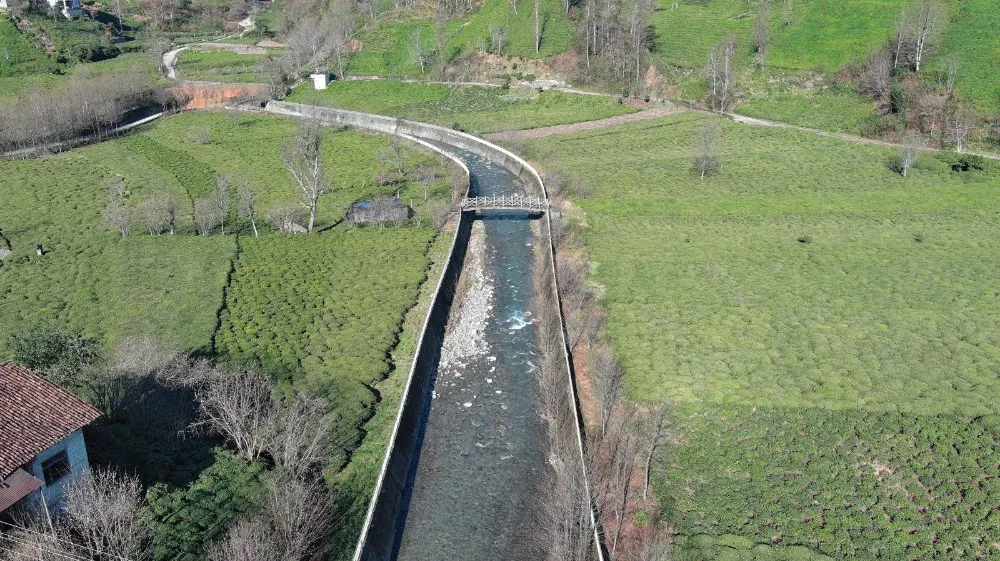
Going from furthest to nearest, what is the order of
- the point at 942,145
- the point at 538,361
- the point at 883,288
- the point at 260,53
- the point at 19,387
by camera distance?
the point at 260,53 → the point at 942,145 → the point at 883,288 → the point at 538,361 → the point at 19,387

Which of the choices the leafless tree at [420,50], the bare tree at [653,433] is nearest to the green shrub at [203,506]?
the bare tree at [653,433]

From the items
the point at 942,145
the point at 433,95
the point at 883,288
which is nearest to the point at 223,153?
the point at 433,95

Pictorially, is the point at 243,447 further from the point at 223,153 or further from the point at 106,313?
the point at 223,153

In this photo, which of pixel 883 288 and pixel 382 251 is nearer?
pixel 883 288

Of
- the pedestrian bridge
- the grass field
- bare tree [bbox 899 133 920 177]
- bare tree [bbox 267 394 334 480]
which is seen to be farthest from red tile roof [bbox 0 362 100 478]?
the grass field

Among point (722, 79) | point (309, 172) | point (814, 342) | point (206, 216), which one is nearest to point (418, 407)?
point (814, 342)

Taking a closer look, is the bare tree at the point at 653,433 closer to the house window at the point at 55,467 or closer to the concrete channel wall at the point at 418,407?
the concrete channel wall at the point at 418,407

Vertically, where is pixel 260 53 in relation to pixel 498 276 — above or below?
above

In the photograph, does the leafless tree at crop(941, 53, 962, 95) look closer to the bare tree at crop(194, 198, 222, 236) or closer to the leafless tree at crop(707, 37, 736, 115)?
the leafless tree at crop(707, 37, 736, 115)
